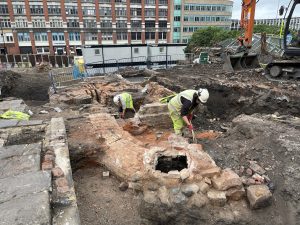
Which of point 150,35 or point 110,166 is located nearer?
point 110,166

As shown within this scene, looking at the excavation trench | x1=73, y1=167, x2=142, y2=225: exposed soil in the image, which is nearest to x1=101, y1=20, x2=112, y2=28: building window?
the excavation trench

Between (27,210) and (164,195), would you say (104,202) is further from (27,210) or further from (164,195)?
(27,210)

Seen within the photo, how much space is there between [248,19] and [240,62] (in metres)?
2.48

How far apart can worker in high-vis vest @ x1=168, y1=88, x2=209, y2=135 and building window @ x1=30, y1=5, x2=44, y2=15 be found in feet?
146

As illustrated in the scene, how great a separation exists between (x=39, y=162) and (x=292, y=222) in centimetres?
377

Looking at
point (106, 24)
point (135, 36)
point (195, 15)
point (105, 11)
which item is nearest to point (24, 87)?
point (106, 24)

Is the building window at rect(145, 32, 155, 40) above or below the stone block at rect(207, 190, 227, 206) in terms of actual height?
above

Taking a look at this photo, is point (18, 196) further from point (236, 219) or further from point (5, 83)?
point (5, 83)

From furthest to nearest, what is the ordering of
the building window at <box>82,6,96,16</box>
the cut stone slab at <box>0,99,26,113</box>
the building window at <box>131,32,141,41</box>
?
1. the building window at <box>131,32,141,41</box>
2. the building window at <box>82,6,96,16</box>
3. the cut stone slab at <box>0,99,26,113</box>

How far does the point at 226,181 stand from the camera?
3854mm

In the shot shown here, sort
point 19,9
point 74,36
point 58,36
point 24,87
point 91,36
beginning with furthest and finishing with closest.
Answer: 1. point 91,36
2. point 74,36
3. point 58,36
4. point 19,9
5. point 24,87

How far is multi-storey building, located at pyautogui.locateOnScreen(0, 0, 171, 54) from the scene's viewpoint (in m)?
42.2

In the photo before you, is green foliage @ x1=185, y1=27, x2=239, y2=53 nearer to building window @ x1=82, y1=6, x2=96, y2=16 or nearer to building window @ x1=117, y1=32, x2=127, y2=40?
building window @ x1=117, y1=32, x2=127, y2=40

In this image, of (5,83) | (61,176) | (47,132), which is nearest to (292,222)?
(61,176)
